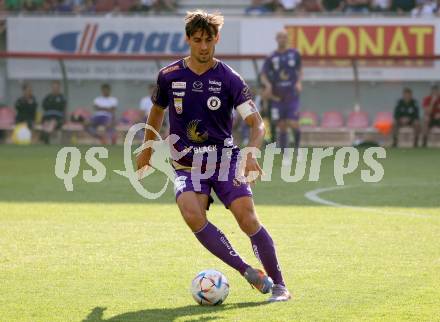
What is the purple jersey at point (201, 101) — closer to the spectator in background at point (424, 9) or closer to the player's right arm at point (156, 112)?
the player's right arm at point (156, 112)

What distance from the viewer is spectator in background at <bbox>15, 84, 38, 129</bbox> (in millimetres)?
25172

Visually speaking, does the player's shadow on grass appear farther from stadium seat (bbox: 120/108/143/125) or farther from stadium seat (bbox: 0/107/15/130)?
stadium seat (bbox: 0/107/15/130)

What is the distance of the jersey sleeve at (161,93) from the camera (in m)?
7.71

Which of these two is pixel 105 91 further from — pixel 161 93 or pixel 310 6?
pixel 161 93

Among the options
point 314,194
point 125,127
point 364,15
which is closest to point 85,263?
point 314,194

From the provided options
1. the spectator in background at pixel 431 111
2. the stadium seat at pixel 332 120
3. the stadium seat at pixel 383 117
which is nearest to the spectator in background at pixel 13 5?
the stadium seat at pixel 332 120

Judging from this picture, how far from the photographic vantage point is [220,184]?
7.62 metres

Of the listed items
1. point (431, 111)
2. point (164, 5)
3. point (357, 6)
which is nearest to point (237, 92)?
point (431, 111)

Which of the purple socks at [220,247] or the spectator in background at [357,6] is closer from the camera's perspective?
the purple socks at [220,247]

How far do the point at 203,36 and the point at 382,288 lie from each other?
2232 millimetres

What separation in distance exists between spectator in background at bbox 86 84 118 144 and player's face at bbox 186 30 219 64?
57.5 feet

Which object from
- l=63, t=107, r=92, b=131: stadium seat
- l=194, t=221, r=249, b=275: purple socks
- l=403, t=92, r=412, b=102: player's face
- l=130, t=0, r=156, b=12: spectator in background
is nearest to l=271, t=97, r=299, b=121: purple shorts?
l=403, t=92, r=412, b=102: player's face

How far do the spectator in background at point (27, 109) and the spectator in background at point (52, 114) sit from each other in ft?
0.88

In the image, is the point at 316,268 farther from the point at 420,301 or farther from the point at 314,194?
the point at 314,194
